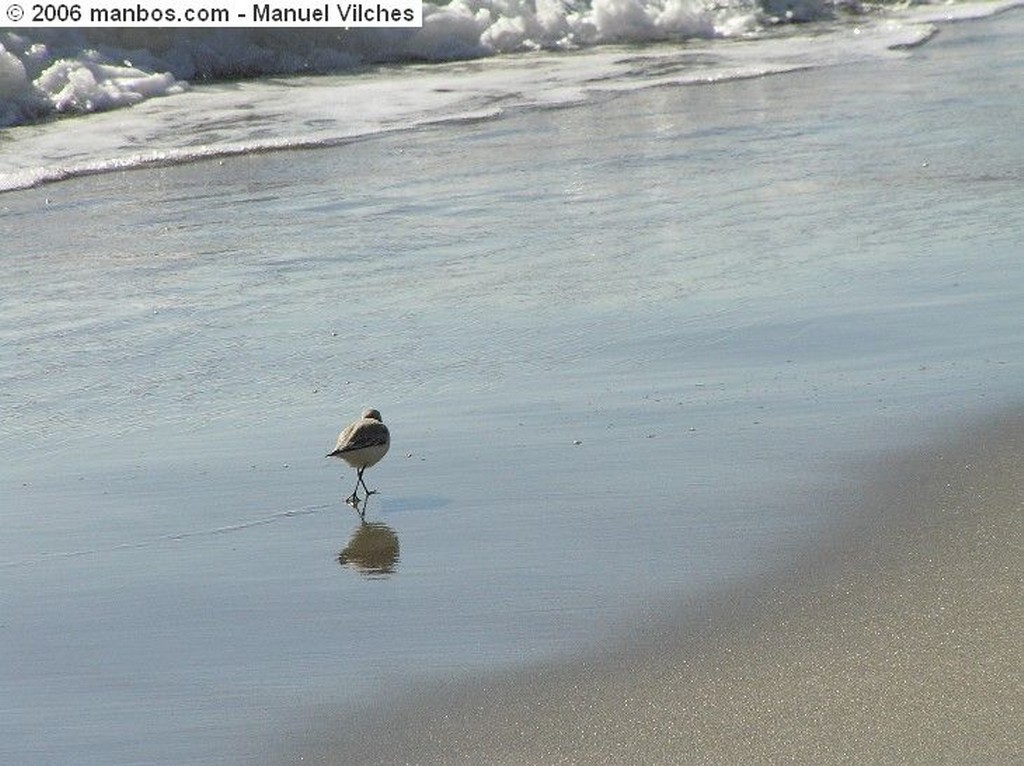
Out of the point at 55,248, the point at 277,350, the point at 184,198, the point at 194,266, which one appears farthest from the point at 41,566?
the point at 184,198

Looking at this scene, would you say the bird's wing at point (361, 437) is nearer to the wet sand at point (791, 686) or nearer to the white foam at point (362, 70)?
the wet sand at point (791, 686)

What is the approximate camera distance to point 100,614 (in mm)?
3916

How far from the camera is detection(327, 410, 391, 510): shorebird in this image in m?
4.59

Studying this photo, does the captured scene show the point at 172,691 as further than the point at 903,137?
No

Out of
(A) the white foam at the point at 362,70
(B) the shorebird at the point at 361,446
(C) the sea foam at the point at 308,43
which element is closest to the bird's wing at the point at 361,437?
(B) the shorebird at the point at 361,446

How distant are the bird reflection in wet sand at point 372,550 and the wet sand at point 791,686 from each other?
0.74m

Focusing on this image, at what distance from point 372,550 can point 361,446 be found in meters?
0.41

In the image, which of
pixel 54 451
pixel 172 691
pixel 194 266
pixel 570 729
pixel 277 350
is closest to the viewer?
pixel 570 729

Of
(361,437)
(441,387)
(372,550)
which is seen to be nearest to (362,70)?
(441,387)

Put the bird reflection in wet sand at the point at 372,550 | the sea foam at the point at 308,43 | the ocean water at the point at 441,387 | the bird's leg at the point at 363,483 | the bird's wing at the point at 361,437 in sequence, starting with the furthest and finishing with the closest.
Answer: the sea foam at the point at 308,43 → the bird's leg at the point at 363,483 → the bird's wing at the point at 361,437 → the bird reflection in wet sand at the point at 372,550 → the ocean water at the point at 441,387

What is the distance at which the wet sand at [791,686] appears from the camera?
3.12 meters

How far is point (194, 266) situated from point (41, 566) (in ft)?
12.0

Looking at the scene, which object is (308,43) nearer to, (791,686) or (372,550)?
(372,550)

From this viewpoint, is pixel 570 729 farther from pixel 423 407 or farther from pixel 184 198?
pixel 184 198
